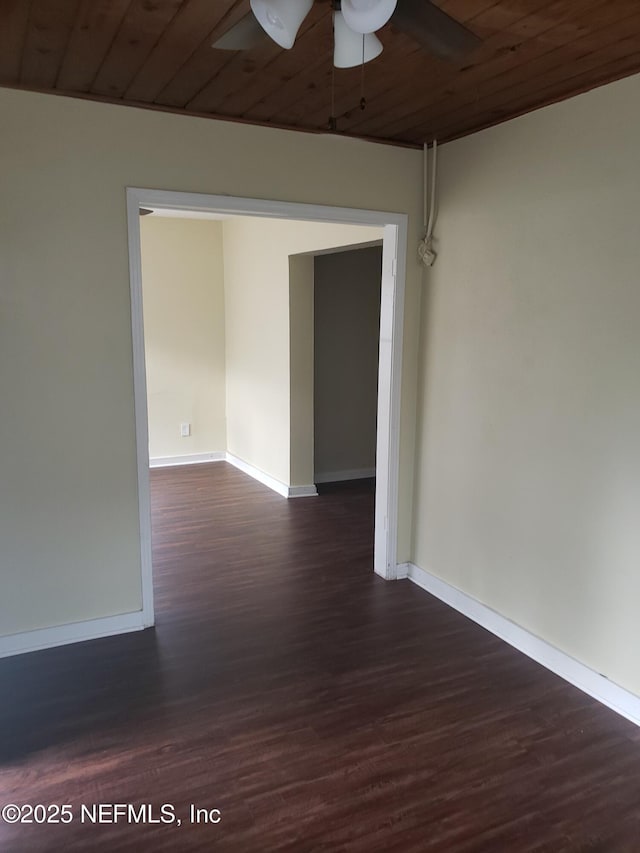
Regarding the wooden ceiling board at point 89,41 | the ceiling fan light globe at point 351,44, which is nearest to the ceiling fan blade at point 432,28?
the ceiling fan light globe at point 351,44

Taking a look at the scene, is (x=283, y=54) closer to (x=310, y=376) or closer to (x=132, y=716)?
(x=132, y=716)

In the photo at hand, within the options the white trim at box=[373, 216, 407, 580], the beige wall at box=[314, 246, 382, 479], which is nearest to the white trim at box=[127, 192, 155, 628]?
the white trim at box=[373, 216, 407, 580]

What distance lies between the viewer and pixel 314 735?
2.23m

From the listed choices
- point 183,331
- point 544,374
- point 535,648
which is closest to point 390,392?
point 544,374

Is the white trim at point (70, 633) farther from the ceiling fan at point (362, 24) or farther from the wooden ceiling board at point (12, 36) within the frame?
the ceiling fan at point (362, 24)

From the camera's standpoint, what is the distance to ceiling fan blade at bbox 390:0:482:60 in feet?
4.86

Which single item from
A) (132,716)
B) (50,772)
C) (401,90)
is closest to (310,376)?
(401,90)

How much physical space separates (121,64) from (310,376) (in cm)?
315

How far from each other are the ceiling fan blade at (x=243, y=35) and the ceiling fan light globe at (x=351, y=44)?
0.21 metres

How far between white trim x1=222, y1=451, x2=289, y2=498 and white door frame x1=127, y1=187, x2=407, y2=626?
69.3 inches

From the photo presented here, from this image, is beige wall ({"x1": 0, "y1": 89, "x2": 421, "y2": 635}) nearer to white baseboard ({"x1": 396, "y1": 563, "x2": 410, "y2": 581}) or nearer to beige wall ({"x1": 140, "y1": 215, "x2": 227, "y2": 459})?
white baseboard ({"x1": 396, "y1": 563, "x2": 410, "y2": 581})

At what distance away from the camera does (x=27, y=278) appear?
2520mm

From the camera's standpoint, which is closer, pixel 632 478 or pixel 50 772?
pixel 50 772

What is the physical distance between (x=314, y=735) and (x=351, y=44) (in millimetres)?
2315
